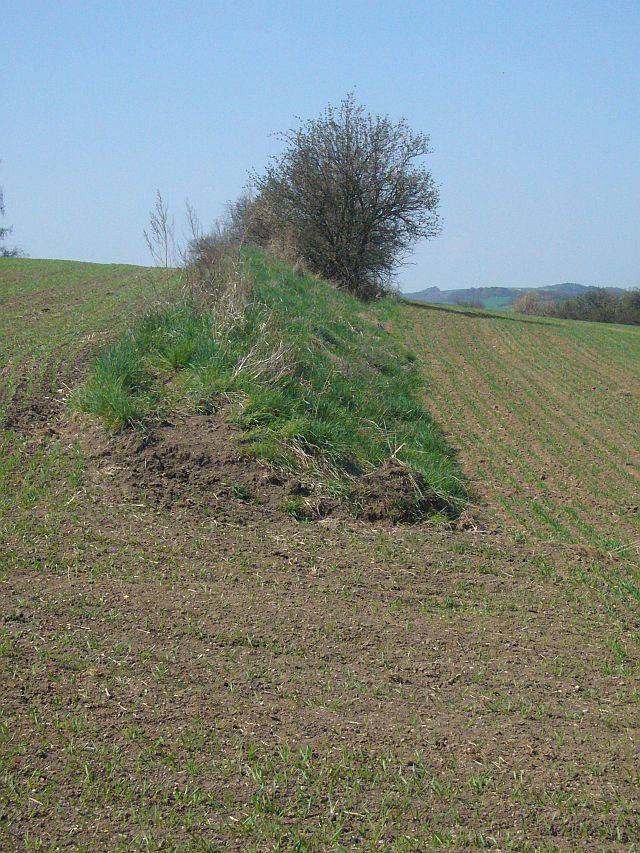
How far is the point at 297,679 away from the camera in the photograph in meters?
4.13

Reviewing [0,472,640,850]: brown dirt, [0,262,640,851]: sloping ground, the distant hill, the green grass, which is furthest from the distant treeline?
[0,472,640,850]: brown dirt

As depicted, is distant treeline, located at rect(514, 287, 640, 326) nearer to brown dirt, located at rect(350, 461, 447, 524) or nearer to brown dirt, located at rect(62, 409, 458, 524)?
Result: brown dirt, located at rect(350, 461, 447, 524)

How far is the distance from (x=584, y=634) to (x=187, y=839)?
114 inches

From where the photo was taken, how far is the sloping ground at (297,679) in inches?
125

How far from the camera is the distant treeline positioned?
170 ft

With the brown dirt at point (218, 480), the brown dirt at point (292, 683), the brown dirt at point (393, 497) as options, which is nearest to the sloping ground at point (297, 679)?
the brown dirt at point (292, 683)

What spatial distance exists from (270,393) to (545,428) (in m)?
4.79

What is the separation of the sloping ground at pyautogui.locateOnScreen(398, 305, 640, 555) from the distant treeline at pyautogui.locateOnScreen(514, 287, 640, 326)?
106 ft

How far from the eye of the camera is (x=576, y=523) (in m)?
7.13

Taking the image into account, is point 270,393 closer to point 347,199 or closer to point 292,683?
point 292,683

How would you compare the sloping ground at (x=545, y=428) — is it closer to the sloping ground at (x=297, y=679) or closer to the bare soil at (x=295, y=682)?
the sloping ground at (x=297, y=679)

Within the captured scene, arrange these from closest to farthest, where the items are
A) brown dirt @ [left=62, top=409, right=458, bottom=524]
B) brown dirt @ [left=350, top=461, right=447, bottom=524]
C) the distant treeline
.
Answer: brown dirt @ [left=62, top=409, right=458, bottom=524] < brown dirt @ [left=350, top=461, right=447, bottom=524] < the distant treeline

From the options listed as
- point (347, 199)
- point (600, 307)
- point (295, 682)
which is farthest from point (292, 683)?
point (600, 307)

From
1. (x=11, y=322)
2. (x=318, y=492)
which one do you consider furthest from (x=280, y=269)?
(x=318, y=492)
